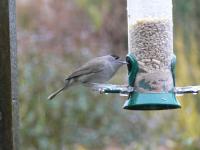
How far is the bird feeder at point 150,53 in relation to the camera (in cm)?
459

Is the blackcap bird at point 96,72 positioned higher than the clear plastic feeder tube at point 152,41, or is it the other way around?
the clear plastic feeder tube at point 152,41

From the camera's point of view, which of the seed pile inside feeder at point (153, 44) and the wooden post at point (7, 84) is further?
the seed pile inside feeder at point (153, 44)

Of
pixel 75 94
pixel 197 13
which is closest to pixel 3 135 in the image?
pixel 75 94

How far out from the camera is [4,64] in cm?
323

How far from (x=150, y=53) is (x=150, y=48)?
32mm

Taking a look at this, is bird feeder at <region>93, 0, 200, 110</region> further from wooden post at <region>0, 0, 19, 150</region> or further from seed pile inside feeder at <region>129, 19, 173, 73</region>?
wooden post at <region>0, 0, 19, 150</region>

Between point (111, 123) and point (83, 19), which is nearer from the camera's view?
point (111, 123)

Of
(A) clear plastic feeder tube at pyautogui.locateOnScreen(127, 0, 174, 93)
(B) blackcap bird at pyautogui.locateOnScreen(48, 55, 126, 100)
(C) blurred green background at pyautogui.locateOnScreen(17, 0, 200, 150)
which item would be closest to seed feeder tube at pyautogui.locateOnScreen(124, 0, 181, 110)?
(A) clear plastic feeder tube at pyautogui.locateOnScreen(127, 0, 174, 93)

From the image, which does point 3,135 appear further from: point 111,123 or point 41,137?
point 111,123

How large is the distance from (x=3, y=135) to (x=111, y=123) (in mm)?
5197

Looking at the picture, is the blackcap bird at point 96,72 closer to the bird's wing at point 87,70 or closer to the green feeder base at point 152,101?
the bird's wing at point 87,70

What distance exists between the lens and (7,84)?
3.22 meters

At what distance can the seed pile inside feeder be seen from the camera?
4707mm

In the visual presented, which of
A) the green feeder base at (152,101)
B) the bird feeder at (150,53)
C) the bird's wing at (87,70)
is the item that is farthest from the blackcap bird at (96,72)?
the green feeder base at (152,101)
